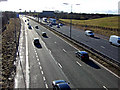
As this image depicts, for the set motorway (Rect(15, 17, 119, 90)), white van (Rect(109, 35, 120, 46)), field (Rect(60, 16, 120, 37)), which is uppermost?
field (Rect(60, 16, 120, 37))

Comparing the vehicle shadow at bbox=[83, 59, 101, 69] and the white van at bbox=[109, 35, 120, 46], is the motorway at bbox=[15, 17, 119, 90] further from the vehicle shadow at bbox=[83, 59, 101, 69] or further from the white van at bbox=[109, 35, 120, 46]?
the white van at bbox=[109, 35, 120, 46]

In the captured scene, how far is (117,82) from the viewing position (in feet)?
71.8

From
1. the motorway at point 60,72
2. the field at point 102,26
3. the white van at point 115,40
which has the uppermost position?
the field at point 102,26

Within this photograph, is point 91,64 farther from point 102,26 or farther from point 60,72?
point 102,26

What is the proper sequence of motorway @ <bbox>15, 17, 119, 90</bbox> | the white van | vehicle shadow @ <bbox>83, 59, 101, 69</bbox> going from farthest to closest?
the white van, vehicle shadow @ <bbox>83, 59, 101, 69</bbox>, motorway @ <bbox>15, 17, 119, 90</bbox>

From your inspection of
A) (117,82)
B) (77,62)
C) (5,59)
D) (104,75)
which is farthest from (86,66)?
(5,59)

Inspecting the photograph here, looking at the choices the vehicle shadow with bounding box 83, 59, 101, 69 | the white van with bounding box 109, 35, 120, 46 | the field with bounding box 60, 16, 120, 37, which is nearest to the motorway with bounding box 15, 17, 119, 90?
the vehicle shadow with bounding box 83, 59, 101, 69

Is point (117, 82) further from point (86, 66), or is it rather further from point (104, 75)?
point (86, 66)

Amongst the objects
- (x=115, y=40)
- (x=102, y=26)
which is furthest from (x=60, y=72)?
(x=102, y=26)

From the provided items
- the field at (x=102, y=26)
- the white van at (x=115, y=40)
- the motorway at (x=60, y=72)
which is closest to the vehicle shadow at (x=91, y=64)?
the motorway at (x=60, y=72)

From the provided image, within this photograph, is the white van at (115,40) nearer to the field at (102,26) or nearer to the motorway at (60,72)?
the motorway at (60,72)

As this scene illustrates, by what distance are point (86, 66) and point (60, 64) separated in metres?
4.50

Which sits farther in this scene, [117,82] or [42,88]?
[117,82]

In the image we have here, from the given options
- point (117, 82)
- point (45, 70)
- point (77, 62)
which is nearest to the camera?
point (117, 82)
